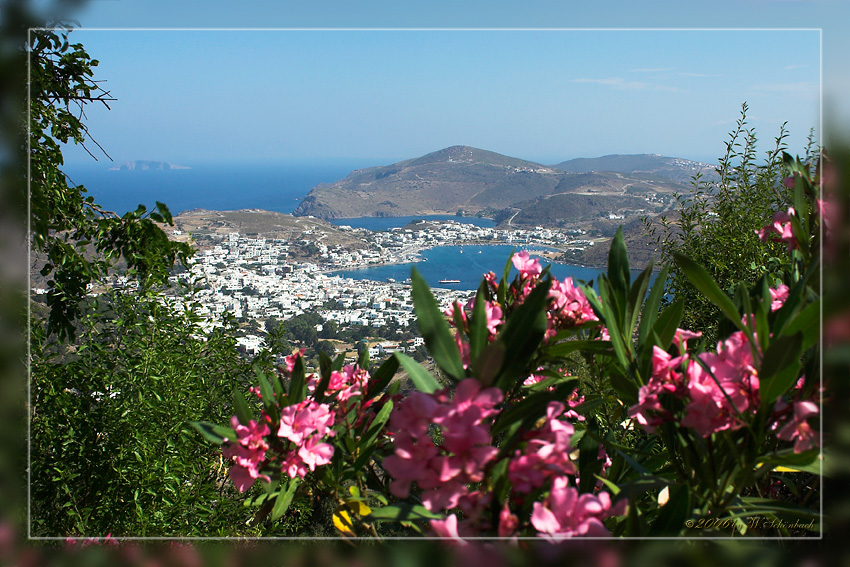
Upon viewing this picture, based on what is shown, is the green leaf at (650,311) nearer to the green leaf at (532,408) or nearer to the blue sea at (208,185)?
the green leaf at (532,408)

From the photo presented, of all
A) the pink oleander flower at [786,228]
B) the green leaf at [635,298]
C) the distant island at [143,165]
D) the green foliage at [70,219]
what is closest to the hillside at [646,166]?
the distant island at [143,165]

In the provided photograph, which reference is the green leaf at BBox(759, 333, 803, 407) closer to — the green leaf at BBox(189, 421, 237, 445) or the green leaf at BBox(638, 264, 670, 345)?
the green leaf at BBox(638, 264, 670, 345)

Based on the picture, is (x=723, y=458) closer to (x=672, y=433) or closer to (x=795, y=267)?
(x=672, y=433)

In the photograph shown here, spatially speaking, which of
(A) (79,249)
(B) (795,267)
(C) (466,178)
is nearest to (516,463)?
(B) (795,267)

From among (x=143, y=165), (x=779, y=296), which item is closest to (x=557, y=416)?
(x=779, y=296)

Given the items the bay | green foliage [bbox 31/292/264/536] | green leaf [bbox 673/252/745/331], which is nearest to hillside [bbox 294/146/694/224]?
the bay

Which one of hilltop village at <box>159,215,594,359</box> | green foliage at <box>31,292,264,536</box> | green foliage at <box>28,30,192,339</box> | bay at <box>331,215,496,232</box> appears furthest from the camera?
bay at <box>331,215,496,232</box>

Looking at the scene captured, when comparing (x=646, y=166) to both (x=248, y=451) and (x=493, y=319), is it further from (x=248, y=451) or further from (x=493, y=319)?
(x=248, y=451)
